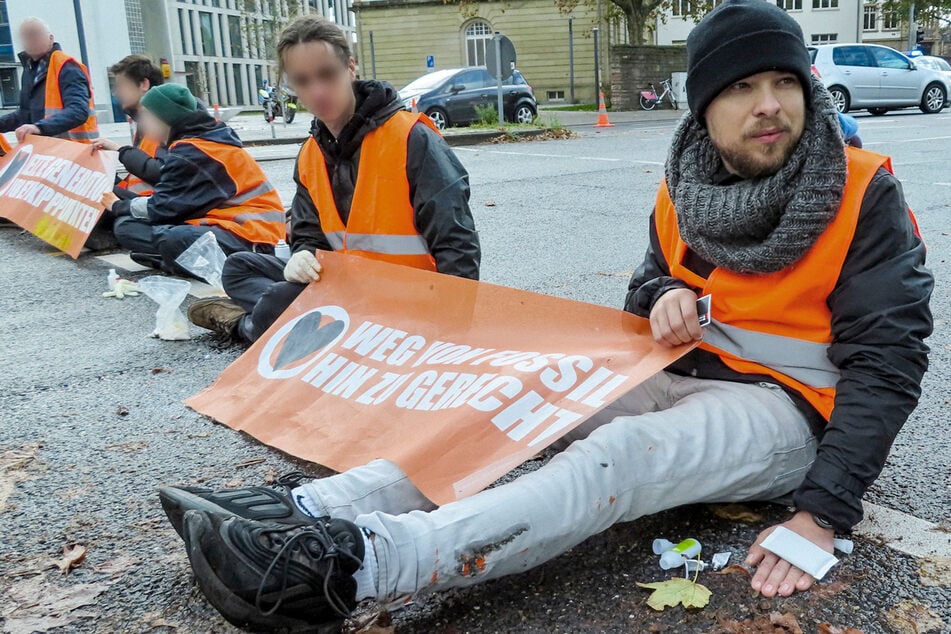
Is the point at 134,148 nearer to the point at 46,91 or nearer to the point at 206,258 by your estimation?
the point at 206,258

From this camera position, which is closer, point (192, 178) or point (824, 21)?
point (192, 178)

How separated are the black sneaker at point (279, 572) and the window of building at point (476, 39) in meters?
44.6

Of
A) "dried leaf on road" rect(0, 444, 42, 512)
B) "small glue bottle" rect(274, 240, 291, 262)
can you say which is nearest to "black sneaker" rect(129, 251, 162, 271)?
"small glue bottle" rect(274, 240, 291, 262)

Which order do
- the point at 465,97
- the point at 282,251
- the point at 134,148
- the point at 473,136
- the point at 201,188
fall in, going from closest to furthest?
1. the point at 282,251
2. the point at 201,188
3. the point at 134,148
4. the point at 473,136
5. the point at 465,97

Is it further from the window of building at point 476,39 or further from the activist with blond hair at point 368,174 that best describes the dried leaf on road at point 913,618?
the window of building at point 476,39

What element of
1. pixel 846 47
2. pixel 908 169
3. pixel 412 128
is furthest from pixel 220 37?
pixel 412 128

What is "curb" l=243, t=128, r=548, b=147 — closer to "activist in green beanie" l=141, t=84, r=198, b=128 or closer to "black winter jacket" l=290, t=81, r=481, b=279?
"activist in green beanie" l=141, t=84, r=198, b=128

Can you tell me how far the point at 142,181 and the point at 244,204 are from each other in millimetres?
1244

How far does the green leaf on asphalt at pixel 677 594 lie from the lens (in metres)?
1.94

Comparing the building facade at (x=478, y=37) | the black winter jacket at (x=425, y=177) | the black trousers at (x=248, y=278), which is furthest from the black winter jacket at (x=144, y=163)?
the building facade at (x=478, y=37)

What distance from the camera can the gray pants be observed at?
6.02ft

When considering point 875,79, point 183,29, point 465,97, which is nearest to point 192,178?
point 465,97

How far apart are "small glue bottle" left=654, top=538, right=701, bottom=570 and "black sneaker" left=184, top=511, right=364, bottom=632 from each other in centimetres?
72

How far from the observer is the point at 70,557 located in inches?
89.4
